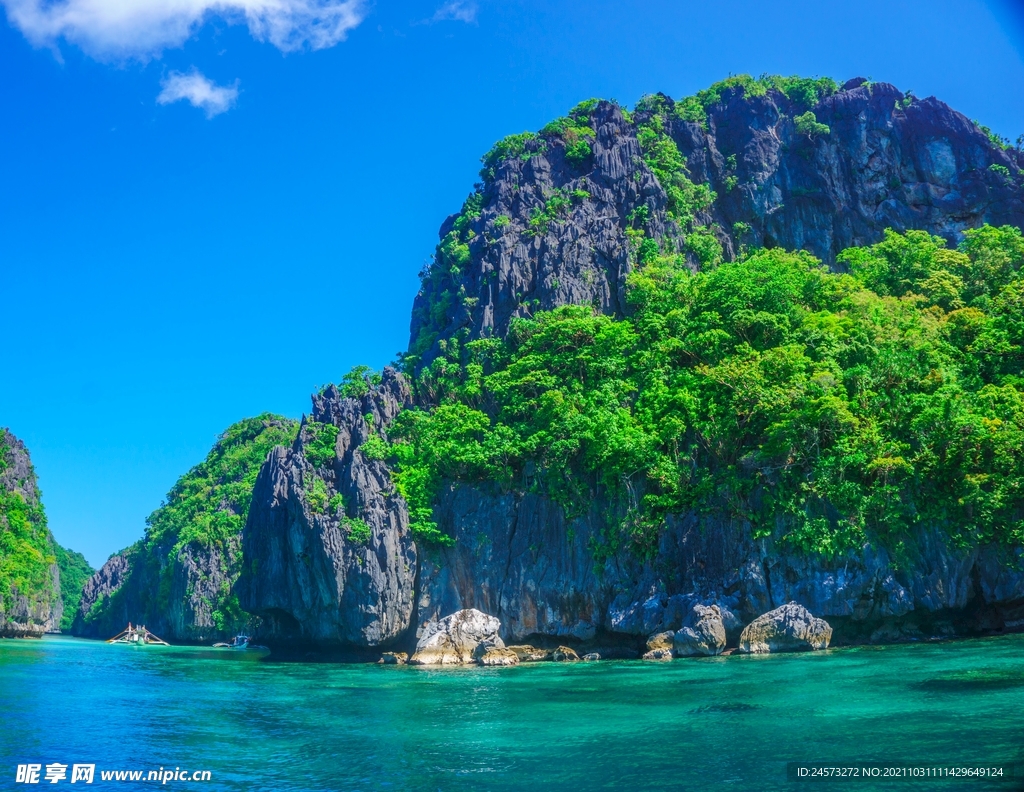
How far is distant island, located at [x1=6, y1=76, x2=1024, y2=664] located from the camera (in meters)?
30.7

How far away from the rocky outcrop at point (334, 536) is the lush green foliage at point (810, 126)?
1336 inches

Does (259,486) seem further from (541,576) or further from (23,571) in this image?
(23,571)

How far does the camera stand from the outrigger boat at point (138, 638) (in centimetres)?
6476

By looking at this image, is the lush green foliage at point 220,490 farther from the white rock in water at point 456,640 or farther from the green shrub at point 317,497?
the white rock in water at point 456,640

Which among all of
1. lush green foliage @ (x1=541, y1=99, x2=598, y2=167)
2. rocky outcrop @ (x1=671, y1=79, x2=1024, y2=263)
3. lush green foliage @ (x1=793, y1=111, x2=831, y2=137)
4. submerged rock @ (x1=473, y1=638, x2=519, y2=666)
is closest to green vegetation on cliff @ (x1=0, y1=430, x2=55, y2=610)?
submerged rock @ (x1=473, y1=638, x2=519, y2=666)

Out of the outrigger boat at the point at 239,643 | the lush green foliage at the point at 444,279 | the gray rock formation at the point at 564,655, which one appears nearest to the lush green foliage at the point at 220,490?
the outrigger boat at the point at 239,643

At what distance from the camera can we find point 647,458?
116 feet

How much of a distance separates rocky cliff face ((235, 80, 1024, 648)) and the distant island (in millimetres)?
147

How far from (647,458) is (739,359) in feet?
21.1

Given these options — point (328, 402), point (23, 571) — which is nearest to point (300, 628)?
point (328, 402)

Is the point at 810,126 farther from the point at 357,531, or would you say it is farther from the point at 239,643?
the point at 239,643

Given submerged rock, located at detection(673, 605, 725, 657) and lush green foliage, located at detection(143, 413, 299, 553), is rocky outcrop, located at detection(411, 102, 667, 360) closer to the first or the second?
submerged rock, located at detection(673, 605, 725, 657)

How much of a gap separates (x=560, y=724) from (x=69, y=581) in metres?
117

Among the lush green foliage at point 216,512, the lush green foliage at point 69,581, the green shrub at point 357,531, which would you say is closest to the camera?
the green shrub at point 357,531
